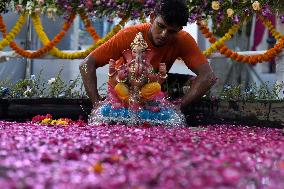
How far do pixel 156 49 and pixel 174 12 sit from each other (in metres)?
0.60

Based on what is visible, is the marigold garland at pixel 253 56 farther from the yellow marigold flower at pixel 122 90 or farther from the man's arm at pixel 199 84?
the yellow marigold flower at pixel 122 90

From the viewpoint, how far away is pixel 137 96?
211 inches

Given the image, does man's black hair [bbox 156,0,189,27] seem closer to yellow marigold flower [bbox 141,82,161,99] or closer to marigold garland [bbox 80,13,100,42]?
yellow marigold flower [bbox 141,82,161,99]

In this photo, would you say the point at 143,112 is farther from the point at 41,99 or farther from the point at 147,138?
the point at 41,99

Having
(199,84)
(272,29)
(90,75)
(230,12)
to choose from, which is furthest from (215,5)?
(90,75)

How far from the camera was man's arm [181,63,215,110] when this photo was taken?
19.1ft

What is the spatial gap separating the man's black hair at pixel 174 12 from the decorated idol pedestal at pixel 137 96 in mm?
363

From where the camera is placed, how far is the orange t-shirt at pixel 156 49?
573cm

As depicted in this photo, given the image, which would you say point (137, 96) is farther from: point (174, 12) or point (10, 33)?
point (10, 33)

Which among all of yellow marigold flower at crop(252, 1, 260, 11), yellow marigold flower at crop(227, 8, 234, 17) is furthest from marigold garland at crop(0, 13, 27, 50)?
yellow marigold flower at crop(252, 1, 260, 11)

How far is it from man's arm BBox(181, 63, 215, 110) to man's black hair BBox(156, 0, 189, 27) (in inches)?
27.4

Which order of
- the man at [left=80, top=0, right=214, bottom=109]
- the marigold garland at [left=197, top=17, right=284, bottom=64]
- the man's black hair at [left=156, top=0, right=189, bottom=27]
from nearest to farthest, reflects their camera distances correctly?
the man's black hair at [left=156, top=0, right=189, bottom=27], the man at [left=80, top=0, right=214, bottom=109], the marigold garland at [left=197, top=17, right=284, bottom=64]

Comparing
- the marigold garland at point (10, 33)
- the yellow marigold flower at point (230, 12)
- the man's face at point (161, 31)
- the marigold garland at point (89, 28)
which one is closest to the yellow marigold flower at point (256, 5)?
the yellow marigold flower at point (230, 12)

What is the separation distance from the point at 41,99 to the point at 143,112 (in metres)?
2.13
